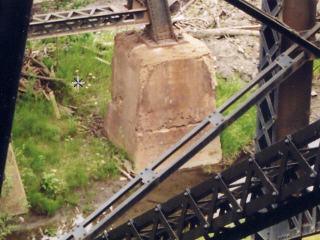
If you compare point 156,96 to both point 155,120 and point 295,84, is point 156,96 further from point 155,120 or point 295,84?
point 295,84

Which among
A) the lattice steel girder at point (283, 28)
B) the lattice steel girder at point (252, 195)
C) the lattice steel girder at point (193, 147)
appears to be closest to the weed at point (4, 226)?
→ the lattice steel girder at point (193, 147)

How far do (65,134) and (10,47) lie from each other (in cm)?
1339

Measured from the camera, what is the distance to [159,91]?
49.2 feet

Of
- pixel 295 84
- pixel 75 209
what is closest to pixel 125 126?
pixel 75 209

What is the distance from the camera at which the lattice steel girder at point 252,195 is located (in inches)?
269

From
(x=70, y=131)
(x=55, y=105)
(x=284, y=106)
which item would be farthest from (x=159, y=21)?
(x=284, y=106)

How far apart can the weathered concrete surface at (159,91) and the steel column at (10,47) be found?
10741 millimetres

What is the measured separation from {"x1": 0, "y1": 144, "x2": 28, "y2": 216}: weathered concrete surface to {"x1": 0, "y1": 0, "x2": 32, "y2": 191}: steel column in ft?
33.7

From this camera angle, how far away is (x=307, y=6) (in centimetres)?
804

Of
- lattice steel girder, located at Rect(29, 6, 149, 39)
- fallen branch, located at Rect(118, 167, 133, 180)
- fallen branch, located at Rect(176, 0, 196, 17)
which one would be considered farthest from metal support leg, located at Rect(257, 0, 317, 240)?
fallen branch, located at Rect(176, 0, 196, 17)

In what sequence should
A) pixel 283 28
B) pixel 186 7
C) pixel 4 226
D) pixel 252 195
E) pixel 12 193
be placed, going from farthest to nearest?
1. pixel 186 7
2. pixel 12 193
3. pixel 4 226
4. pixel 283 28
5. pixel 252 195

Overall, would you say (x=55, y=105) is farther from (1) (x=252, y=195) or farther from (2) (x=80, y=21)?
(1) (x=252, y=195)

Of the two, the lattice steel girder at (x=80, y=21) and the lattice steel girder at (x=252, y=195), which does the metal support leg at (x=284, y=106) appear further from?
the lattice steel girder at (x=80, y=21)

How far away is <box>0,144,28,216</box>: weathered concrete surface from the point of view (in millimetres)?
14133
